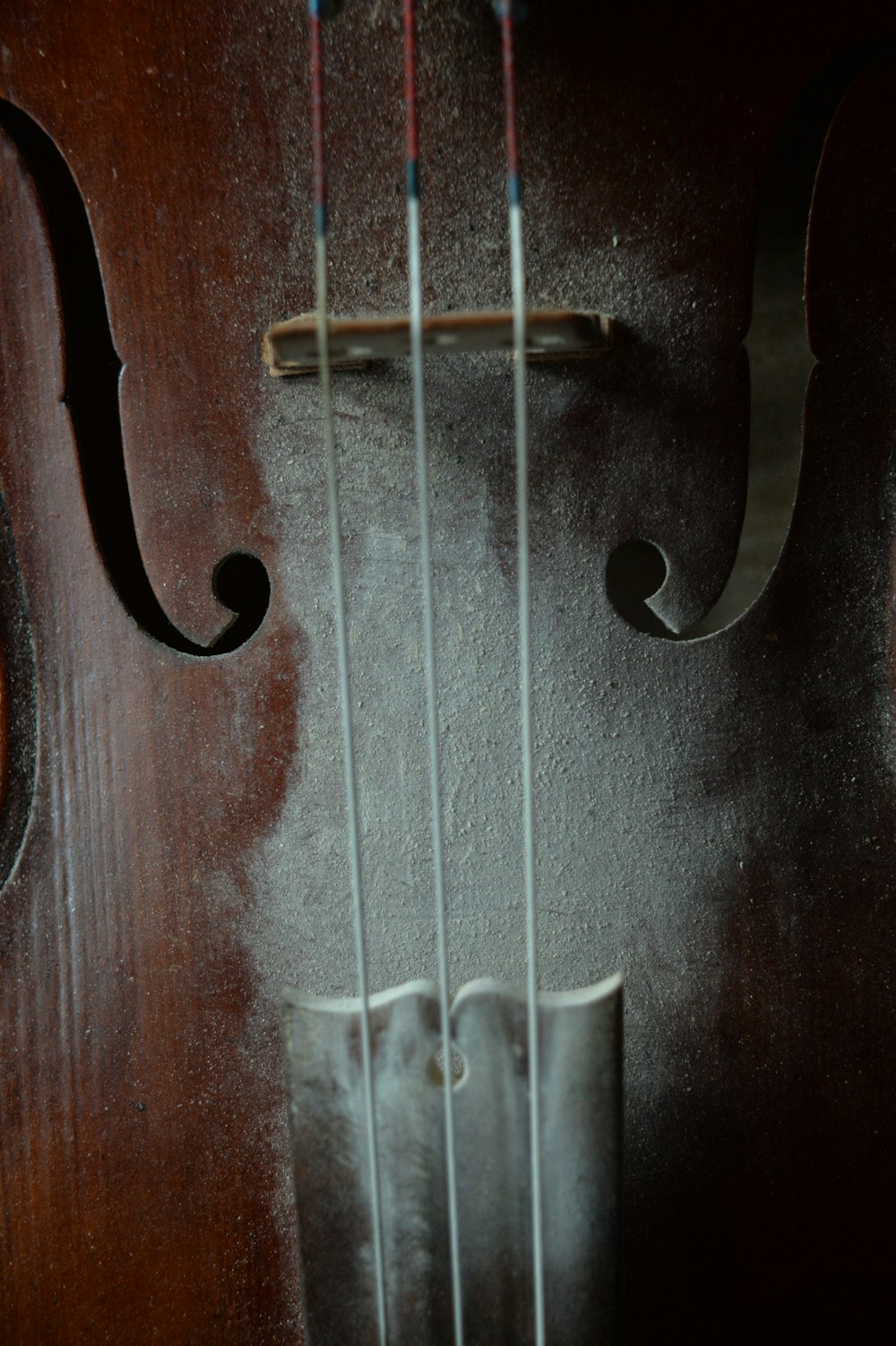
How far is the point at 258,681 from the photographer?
2.42 ft

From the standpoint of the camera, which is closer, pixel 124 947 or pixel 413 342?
pixel 413 342

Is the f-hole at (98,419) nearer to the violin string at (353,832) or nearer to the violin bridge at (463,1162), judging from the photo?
the violin string at (353,832)

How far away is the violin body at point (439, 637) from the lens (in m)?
0.69

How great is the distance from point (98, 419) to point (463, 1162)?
577 millimetres

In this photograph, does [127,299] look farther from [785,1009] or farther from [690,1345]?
[690,1345]

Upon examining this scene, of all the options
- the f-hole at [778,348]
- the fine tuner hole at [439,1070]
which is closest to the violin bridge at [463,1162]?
the fine tuner hole at [439,1070]

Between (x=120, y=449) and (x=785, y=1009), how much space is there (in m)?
0.62

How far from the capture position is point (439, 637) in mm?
720

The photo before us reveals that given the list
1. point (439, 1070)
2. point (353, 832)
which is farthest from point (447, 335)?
point (439, 1070)

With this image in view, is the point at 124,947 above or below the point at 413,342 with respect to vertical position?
below

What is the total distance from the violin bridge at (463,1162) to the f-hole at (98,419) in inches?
11.4

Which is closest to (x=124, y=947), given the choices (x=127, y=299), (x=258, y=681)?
(x=258, y=681)

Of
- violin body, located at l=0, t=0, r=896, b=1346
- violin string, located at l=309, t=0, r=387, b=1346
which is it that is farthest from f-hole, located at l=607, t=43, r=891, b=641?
violin string, located at l=309, t=0, r=387, b=1346

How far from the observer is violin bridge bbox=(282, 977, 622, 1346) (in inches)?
24.0
